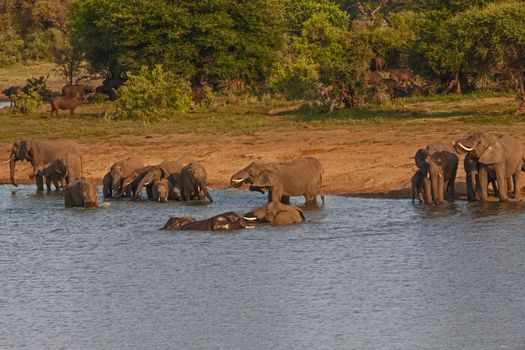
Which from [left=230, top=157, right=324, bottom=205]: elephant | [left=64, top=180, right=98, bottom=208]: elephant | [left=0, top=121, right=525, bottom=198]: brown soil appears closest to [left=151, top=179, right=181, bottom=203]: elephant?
[left=64, top=180, right=98, bottom=208]: elephant

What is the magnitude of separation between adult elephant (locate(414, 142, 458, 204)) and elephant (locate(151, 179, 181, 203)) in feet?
14.9

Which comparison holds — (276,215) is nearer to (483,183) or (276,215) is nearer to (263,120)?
(483,183)

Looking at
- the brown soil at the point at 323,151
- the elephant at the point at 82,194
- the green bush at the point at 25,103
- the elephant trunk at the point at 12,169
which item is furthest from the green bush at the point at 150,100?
the elephant at the point at 82,194

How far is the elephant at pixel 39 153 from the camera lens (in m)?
25.2

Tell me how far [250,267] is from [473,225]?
3910 millimetres

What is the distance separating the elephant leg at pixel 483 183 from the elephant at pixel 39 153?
27.9 feet

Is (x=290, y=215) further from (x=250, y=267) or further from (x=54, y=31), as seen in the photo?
(x=54, y=31)

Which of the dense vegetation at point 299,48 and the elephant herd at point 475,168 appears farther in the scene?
the dense vegetation at point 299,48

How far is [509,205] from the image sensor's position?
20.0 metres

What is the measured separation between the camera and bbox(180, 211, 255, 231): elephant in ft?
62.2

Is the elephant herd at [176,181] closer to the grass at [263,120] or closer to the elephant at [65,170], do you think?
the elephant at [65,170]

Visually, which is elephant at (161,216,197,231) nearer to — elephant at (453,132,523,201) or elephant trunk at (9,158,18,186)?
elephant at (453,132,523,201)

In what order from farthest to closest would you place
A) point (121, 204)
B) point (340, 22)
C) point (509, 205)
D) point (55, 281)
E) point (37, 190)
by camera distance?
point (340, 22)
point (37, 190)
point (121, 204)
point (509, 205)
point (55, 281)

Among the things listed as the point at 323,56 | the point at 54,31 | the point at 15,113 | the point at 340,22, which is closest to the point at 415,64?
the point at 323,56
